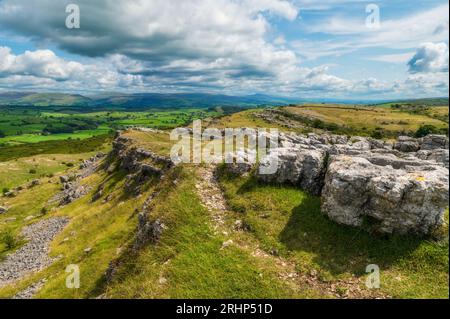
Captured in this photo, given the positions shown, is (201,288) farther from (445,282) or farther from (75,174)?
(75,174)

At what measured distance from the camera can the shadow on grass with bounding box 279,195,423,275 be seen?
74.0 ft

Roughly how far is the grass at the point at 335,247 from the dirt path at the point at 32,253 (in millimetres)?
40328

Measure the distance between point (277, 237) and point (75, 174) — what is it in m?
109

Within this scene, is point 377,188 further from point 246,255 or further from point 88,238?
point 88,238

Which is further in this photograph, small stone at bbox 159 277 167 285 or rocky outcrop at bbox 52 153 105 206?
rocky outcrop at bbox 52 153 105 206

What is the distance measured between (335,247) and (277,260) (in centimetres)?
477

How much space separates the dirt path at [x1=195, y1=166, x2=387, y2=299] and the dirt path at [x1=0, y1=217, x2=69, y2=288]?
3383 cm

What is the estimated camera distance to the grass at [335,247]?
2066cm

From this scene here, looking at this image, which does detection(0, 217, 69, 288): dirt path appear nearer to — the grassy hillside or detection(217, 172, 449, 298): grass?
the grassy hillside

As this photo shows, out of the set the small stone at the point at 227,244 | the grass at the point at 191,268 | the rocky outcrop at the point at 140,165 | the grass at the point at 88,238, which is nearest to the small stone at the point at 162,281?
the grass at the point at 191,268

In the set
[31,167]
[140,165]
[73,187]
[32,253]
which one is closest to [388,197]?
[140,165]

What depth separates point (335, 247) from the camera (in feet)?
80.6

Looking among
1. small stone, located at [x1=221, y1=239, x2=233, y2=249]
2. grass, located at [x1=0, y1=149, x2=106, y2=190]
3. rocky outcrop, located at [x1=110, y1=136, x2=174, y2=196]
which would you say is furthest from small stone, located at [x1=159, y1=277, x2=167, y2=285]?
grass, located at [x1=0, y1=149, x2=106, y2=190]
